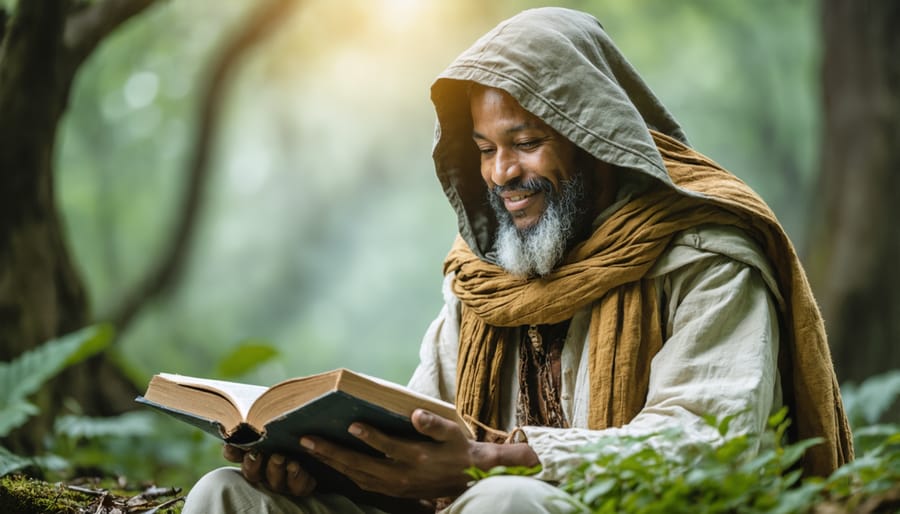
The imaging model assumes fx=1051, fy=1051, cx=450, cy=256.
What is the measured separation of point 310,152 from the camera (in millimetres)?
20688

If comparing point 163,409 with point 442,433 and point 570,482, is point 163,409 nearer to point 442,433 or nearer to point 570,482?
point 442,433

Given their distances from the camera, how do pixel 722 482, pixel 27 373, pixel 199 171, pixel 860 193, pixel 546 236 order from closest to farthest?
1. pixel 722 482
2. pixel 546 236
3. pixel 27 373
4. pixel 860 193
5. pixel 199 171

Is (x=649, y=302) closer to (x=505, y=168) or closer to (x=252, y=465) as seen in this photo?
(x=505, y=168)

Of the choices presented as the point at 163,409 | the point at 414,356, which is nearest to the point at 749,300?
the point at 163,409

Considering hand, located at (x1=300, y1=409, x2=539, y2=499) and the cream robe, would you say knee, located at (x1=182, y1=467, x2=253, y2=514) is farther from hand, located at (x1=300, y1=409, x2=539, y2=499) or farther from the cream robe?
the cream robe

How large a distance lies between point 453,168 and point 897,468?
1775 mm

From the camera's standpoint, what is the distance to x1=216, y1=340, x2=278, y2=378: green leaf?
600 centimetres

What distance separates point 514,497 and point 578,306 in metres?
0.75

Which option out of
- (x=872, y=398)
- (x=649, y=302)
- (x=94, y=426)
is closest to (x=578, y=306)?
(x=649, y=302)

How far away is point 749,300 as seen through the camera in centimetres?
266

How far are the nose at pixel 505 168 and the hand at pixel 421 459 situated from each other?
2.82 feet

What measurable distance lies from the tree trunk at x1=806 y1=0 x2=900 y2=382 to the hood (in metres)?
4.40

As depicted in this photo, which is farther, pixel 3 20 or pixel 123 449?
pixel 123 449

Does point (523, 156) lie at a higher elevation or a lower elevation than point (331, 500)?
higher
